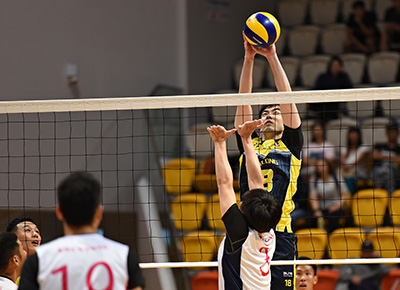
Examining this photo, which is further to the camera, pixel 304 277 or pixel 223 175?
pixel 304 277

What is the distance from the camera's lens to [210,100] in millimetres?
5773

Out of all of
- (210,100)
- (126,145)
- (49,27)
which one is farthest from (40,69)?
(210,100)

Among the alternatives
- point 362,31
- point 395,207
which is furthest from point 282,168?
point 362,31

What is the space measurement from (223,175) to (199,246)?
16.3ft

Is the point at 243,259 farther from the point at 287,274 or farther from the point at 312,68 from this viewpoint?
the point at 312,68

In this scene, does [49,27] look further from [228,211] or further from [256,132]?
[228,211]

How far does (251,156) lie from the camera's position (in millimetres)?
4922

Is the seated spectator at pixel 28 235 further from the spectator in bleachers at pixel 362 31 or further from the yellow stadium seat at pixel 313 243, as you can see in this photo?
the spectator in bleachers at pixel 362 31

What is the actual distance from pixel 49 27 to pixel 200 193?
3.04 meters

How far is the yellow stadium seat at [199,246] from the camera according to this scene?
30.8ft

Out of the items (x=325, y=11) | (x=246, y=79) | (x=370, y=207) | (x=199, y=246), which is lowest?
(x=199, y=246)

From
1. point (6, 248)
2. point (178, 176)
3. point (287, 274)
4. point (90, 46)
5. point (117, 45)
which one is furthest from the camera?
point (117, 45)

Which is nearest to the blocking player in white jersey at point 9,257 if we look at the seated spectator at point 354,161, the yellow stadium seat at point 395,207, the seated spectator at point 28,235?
the seated spectator at point 28,235

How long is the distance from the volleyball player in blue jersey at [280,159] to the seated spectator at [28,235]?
154 centimetres
